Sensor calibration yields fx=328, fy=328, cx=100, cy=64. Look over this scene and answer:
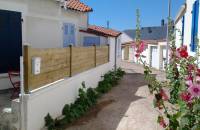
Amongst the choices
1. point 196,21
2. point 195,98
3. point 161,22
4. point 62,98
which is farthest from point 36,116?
point 161,22

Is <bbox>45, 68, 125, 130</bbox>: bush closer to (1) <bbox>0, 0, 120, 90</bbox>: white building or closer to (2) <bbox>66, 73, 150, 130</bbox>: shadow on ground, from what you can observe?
(2) <bbox>66, 73, 150, 130</bbox>: shadow on ground

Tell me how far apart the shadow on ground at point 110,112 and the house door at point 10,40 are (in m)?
2.69

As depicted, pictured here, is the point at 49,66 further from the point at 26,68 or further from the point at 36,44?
the point at 36,44

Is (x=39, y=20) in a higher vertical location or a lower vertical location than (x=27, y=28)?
higher

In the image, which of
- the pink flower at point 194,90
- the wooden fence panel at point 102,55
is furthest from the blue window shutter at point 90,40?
the pink flower at point 194,90

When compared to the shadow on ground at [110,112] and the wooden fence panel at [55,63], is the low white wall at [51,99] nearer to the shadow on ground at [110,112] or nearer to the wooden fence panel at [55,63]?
the wooden fence panel at [55,63]

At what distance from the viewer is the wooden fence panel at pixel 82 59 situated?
35.2ft

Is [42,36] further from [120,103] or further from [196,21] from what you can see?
[196,21]

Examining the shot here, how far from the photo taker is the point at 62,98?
929 cm

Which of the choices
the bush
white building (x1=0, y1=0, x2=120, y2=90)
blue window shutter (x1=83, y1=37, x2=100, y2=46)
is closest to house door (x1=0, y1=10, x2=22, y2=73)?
white building (x1=0, y1=0, x2=120, y2=90)

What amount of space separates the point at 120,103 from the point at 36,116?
15.8 ft

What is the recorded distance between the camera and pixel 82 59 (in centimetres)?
1176

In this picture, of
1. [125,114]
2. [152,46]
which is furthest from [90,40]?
[152,46]

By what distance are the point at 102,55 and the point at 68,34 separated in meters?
2.07
